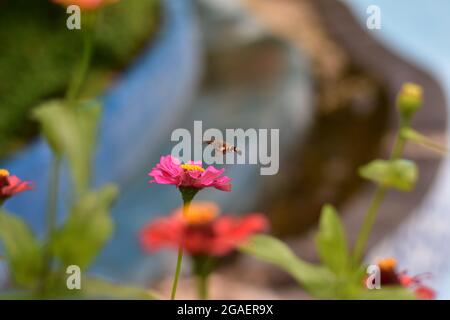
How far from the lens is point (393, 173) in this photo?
23 cm

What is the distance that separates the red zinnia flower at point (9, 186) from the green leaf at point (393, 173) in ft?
0.30

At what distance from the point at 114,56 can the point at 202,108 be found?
0.27 metres

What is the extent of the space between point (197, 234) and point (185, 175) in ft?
0.08

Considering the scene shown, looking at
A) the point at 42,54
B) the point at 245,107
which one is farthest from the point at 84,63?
the point at 245,107

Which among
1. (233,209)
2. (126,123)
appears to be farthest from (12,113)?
(233,209)

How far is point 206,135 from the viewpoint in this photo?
0.23 metres

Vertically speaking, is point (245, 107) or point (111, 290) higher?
point (245, 107)

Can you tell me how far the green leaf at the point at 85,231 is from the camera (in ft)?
0.71

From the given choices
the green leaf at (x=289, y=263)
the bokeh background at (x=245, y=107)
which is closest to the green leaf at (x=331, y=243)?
the green leaf at (x=289, y=263)

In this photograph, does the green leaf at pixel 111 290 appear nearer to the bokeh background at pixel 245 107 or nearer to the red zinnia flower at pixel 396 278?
the red zinnia flower at pixel 396 278

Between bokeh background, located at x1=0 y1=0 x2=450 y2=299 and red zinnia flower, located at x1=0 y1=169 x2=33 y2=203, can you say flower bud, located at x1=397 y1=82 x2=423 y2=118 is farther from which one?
bokeh background, located at x1=0 y1=0 x2=450 y2=299

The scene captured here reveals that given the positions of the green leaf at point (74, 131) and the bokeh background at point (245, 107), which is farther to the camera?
the bokeh background at point (245, 107)

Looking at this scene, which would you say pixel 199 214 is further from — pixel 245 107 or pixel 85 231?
pixel 245 107
